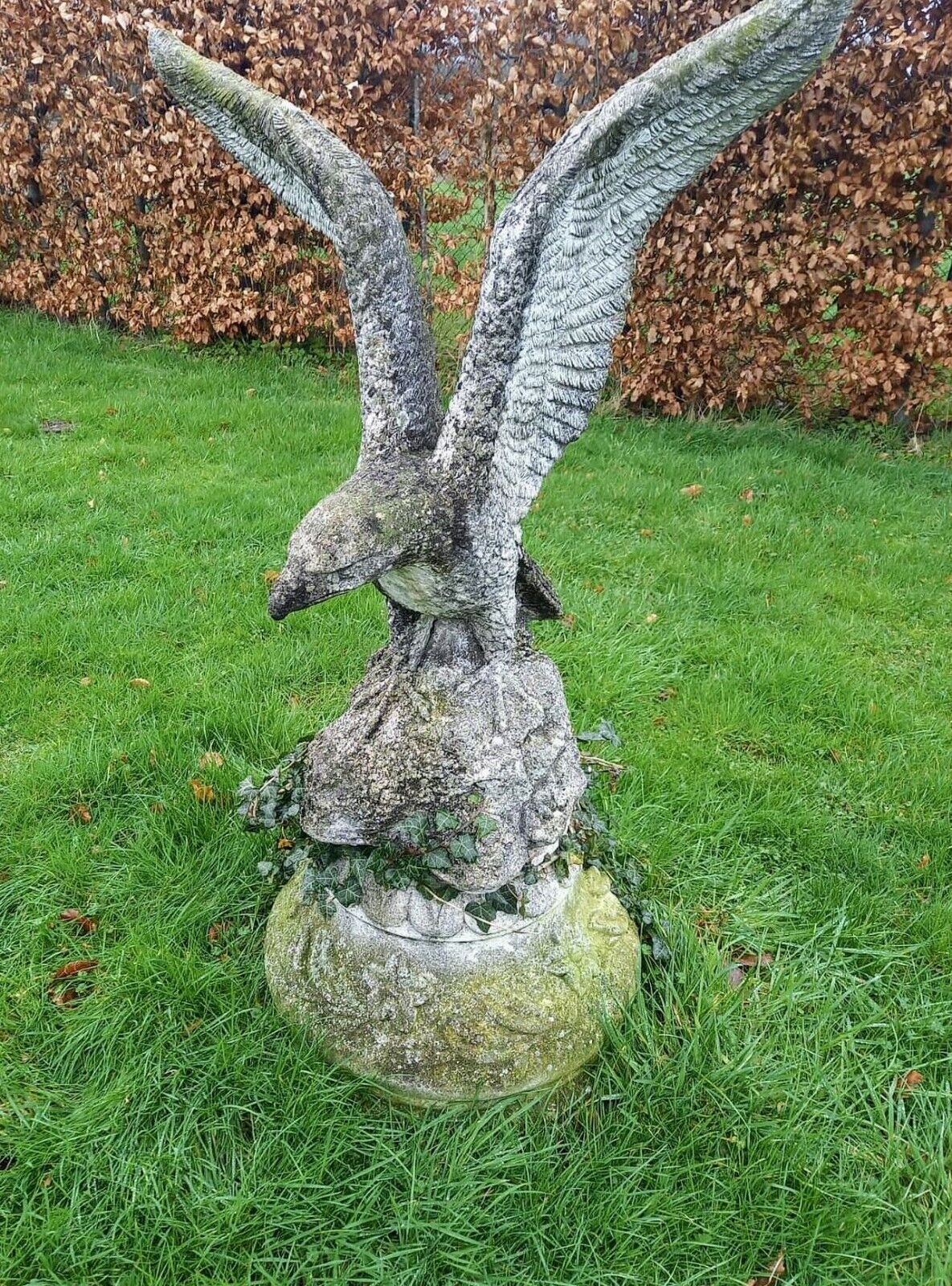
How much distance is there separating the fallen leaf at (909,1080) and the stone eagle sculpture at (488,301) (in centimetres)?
169

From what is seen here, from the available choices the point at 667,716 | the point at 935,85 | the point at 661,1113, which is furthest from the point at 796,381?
the point at 661,1113

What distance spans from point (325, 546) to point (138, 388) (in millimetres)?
6116

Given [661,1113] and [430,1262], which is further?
[661,1113]

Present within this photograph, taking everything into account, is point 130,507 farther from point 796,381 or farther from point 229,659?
point 796,381

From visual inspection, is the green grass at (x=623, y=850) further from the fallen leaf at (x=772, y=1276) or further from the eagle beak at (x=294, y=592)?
the eagle beak at (x=294, y=592)

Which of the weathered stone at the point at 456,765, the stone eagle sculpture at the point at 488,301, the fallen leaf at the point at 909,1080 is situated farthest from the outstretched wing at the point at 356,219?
the fallen leaf at the point at 909,1080

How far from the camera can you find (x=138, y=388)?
22.4ft

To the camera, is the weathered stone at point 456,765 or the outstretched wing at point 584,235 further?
the weathered stone at point 456,765

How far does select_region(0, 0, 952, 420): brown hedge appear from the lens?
223 inches

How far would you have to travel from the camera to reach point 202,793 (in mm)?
3055

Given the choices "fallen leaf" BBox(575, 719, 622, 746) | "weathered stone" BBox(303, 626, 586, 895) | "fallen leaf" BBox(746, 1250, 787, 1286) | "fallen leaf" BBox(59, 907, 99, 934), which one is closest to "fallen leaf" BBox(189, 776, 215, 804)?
"fallen leaf" BBox(59, 907, 99, 934)

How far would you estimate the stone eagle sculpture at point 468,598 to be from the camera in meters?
1.47

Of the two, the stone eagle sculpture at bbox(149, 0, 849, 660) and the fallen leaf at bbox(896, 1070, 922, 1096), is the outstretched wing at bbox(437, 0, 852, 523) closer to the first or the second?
the stone eagle sculpture at bbox(149, 0, 849, 660)

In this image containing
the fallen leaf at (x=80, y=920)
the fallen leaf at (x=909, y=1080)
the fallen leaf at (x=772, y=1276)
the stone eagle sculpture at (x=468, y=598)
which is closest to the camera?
the stone eagle sculpture at (x=468, y=598)
